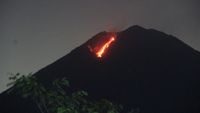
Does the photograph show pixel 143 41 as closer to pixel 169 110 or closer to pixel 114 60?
pixel 114 60

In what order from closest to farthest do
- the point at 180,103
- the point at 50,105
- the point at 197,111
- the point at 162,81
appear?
1. the point at 50,105
2. the point at 197,111
3. the point at 180,103
4. the point at 162,81

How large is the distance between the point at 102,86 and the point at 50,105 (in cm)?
740

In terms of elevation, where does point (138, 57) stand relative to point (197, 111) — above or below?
above

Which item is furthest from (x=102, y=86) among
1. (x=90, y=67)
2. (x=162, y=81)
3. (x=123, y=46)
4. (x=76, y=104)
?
(x=76, y=104)

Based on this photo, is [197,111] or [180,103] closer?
[197,111]

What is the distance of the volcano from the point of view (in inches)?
407

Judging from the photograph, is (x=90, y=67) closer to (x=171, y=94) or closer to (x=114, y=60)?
(x=114, y=60)

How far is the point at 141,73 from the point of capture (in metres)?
11.6

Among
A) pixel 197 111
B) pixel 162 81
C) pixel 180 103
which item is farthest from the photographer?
pixel 162 81

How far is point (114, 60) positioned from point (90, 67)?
1139 millimetres

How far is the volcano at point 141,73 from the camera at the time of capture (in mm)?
10328

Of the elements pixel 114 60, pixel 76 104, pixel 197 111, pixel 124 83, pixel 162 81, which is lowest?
pixel 197 111

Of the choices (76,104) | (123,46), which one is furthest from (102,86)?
(76,104)

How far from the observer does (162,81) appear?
38.8ft
